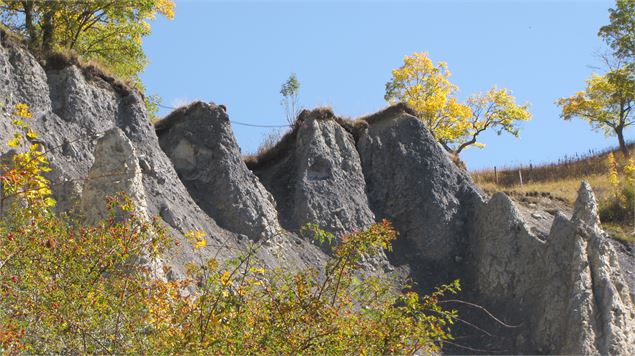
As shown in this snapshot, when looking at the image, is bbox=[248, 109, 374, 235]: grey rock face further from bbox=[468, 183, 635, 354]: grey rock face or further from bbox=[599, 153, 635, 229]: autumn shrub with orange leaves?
bbox=[599, 153, 635, 229]: autumn shrub with orange leaves

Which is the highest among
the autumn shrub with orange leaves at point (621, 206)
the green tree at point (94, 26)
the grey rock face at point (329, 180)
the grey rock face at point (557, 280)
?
the green tree at point (94, 26)

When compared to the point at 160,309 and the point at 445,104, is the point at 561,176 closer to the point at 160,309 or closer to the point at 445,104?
the point at 445,104

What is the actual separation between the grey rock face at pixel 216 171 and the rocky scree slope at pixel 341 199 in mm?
30

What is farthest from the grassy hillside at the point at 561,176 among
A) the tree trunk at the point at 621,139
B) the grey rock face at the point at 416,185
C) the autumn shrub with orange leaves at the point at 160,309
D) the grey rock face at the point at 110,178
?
the autumn shrub with orange leaves at the point at 160,309

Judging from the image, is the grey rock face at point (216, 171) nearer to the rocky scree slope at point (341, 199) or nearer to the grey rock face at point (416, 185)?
the rocky scree slope at point (341, 199)

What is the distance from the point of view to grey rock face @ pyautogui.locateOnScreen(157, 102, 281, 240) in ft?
73.4

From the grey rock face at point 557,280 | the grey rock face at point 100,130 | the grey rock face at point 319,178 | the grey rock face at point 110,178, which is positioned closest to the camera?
the grey rock face at point 110,178

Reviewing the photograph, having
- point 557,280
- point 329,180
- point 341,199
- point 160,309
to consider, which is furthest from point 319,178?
point 160,309

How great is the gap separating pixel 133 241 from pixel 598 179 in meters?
34.9

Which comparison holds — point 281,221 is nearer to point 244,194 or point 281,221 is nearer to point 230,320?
point 244,194

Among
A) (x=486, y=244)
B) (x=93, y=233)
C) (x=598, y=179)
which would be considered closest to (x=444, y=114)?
(x=598, y=179)

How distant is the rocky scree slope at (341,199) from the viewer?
20.3 meters

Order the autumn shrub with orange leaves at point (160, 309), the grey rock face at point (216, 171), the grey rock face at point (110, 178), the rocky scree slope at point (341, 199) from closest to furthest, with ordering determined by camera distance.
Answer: the autumn shrub with orange leaves at point (160, 309) < the grey rock face at point (110, 178) < the rocky scree slope at point (341, 199) < the grey rock face at point (216, 171)

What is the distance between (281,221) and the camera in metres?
23.6
